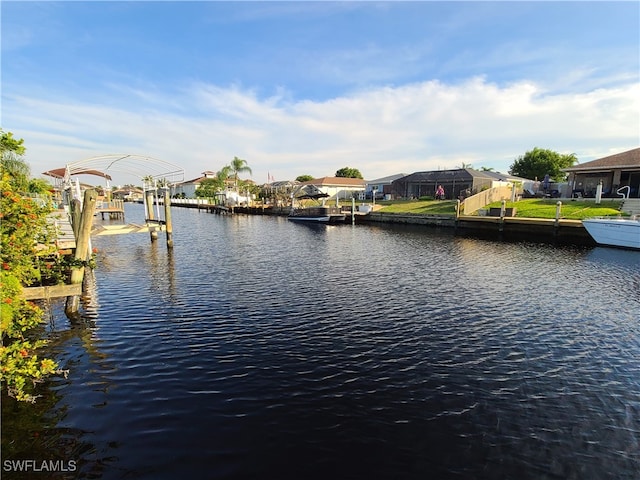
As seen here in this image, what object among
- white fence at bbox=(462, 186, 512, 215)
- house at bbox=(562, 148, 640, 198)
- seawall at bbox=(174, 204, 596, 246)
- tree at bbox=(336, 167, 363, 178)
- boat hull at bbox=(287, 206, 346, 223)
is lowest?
seawall at bbox=(174, 204, 596, 246)

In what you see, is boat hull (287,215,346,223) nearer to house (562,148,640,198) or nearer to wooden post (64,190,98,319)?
house (562,148,640,198)

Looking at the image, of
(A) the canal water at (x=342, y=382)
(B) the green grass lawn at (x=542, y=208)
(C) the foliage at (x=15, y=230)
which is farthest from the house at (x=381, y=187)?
(C) the foliage at (x=15, y=230)

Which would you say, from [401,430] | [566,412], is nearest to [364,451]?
[401,430]

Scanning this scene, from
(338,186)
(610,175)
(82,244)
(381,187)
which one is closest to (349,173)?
(338,186)

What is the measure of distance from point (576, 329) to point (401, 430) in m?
8.61

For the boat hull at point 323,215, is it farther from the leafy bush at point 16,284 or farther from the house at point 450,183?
the leafy bush at point 16,284

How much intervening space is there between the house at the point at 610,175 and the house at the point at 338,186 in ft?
146

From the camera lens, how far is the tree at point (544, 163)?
265ft

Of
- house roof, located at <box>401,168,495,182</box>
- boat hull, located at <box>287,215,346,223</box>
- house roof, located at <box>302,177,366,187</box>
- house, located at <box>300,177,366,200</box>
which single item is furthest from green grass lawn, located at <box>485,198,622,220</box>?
house roof, located at <box>302,177,366,187</box>

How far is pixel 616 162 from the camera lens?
128 ft

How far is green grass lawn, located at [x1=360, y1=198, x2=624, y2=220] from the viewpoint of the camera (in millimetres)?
33781

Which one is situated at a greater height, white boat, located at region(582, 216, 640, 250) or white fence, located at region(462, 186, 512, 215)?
white fence, located at region(462, 186, 512, 215)

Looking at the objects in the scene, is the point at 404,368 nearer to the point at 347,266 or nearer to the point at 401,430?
the point at 401,430

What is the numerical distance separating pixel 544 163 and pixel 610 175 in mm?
45983
